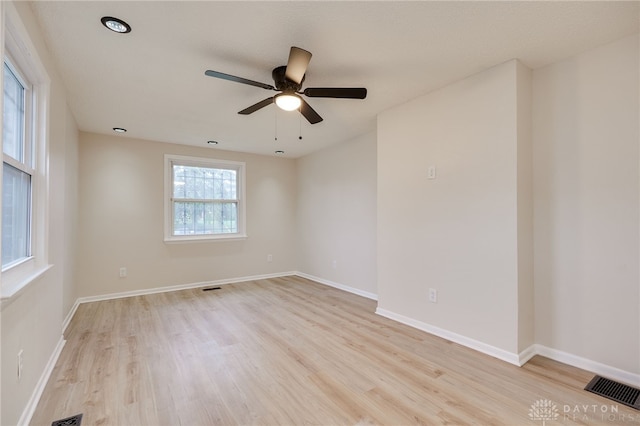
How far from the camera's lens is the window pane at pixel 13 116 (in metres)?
1.67

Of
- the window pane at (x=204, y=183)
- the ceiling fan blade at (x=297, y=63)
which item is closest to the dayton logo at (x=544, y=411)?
the ceiling fan blade at (x=297, y=63)

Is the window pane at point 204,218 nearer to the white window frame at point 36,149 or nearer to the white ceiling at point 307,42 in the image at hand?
the white ceiling at point 307,42

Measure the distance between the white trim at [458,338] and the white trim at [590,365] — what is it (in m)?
0.34

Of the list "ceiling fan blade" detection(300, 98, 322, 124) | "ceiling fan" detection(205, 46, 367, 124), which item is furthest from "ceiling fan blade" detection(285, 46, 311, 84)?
"ceiling fan blade" detection(300, 98, 322, 124)

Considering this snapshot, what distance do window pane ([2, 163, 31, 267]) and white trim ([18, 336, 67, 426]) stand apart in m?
0.85

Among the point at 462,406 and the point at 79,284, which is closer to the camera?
the point at 462,406

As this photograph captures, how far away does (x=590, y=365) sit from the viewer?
224 cm

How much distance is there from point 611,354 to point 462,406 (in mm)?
1266

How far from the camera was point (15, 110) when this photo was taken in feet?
6.07

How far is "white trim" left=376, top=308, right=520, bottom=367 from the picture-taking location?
239 cm

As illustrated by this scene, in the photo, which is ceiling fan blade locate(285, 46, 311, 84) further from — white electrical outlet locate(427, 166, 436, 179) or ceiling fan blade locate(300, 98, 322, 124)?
white electrical outlet locate(427, 166, 436, 179)

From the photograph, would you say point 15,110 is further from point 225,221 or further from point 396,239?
point 225,221

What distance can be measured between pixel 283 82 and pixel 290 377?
2.24 m

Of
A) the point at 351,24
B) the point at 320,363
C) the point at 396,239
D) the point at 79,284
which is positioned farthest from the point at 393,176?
the point at 79,284
